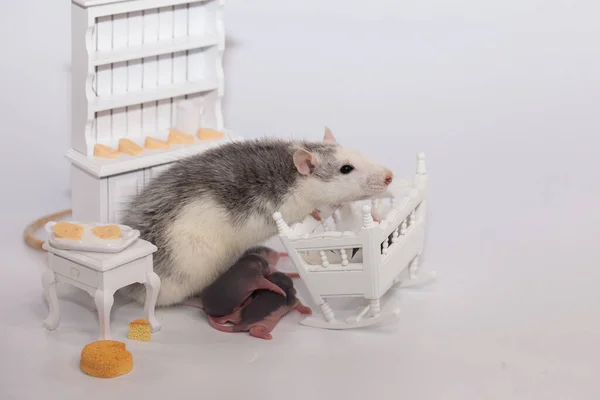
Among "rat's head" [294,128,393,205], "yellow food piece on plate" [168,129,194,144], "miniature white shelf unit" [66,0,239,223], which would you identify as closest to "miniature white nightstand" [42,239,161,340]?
"miniature white shelf unit" [66,0,239,223]

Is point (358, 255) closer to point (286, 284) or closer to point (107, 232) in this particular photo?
point (286, 284)

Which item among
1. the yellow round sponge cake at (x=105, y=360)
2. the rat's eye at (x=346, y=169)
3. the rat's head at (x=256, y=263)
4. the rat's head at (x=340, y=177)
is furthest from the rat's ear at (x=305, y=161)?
the yellow round sponge cake at (x=105, y=360)

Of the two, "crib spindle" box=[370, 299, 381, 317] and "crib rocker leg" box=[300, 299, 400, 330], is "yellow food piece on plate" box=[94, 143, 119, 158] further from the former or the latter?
"crib spindle" box=[370, 299, 381, 317]

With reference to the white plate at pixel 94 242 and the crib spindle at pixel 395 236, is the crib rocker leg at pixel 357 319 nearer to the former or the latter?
the crib spindle at pixel 395 236

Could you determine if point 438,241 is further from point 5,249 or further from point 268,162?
point 5,249

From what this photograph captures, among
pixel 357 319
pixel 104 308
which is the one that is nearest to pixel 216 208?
pixel 104 308

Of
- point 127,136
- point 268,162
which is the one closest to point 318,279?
point 268,162
